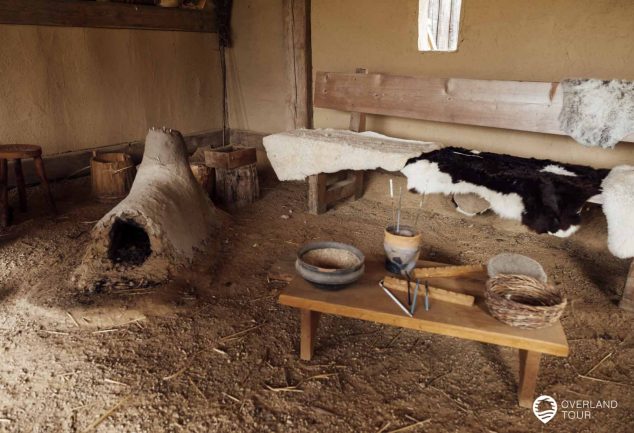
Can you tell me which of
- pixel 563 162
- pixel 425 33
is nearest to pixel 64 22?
pixel 425 33

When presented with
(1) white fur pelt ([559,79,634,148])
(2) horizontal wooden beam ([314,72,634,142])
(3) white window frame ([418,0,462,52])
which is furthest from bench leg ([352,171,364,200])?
(1) white fur pelt ([559,79,634,148])

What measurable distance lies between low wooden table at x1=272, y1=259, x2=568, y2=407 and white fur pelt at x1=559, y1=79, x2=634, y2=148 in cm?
189

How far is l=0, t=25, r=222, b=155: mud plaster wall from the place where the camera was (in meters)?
4.55

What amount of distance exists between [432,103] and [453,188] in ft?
3.55

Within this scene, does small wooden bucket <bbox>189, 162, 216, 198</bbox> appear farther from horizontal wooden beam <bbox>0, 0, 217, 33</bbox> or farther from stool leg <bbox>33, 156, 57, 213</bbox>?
horizontal wooden beam <bbox>0, 0, 217, 33</bbox>

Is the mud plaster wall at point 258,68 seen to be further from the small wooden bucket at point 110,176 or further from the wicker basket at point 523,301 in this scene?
the wicker basket at point 523,301

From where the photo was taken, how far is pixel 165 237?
10.2 feet

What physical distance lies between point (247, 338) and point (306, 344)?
40cm

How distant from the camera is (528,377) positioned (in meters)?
2.06

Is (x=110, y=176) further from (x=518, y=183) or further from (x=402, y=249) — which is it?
(x=518, y=183)

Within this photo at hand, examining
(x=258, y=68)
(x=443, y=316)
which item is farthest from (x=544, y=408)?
(x=258, y=68)

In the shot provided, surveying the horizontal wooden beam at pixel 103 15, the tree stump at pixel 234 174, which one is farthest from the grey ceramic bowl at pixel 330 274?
the horizontal wooden beam at pixel 103 15

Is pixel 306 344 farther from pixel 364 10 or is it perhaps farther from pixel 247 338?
pixel 364 10

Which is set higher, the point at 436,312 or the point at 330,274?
the point at 330,274
